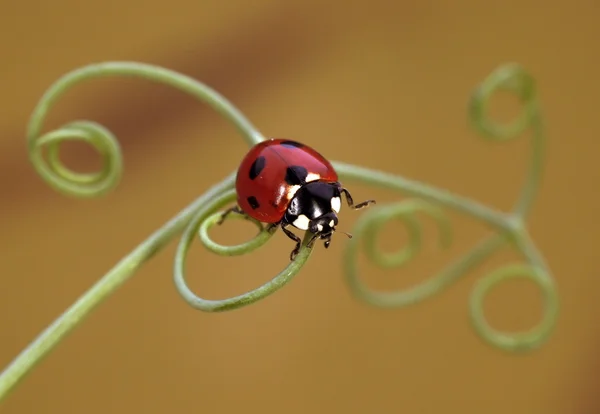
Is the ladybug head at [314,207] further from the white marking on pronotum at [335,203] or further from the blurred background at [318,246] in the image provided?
the blurred background at [318,246]

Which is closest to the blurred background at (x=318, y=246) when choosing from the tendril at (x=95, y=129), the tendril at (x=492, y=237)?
the tendril at (x=492, y=237)

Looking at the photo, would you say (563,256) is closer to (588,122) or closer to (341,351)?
(588,122)

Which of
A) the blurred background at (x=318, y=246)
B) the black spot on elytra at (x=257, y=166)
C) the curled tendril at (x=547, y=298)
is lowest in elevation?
the black spot on elytra at (x=257, y=166)

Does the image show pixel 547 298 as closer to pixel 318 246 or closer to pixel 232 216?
pixel 232 216

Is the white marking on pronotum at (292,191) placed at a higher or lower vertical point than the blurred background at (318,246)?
lower

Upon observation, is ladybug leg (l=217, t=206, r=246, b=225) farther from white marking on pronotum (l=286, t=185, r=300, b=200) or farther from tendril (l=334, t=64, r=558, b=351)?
tendril (l=334, t=64, r=558, b=351)

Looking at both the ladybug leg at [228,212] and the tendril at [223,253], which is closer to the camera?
the tendril at [223,253]

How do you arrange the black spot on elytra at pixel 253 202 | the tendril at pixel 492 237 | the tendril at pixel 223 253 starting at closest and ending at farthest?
the tendril at pixel 223 253
the black spot on elytra at pixel 253 202
the tendril at pixel 492 237

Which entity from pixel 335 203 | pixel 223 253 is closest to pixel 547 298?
pixel 335 203
